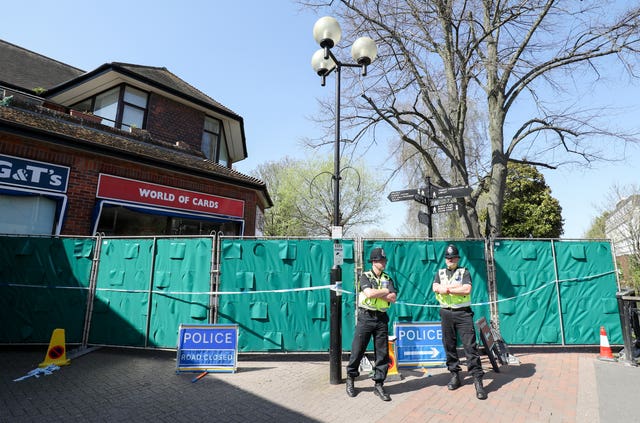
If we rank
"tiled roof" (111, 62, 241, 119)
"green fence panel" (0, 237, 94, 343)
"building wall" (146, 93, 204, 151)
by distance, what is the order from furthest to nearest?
"tiled roof" (111, 62, 241, 119) → "building wall" (146, 93, 204, 151) → "green fence panel" (0, 237, 94, 343)

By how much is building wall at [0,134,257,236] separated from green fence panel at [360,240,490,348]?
23.2ft

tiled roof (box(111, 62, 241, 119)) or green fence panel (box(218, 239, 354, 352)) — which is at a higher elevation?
tiled roof (box(111, 62, 241, 119))

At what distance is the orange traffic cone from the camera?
5.92 m

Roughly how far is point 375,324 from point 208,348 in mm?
2848

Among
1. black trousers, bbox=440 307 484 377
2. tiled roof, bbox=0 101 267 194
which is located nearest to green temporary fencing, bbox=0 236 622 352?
black trousers, bbox=440 307 484 377

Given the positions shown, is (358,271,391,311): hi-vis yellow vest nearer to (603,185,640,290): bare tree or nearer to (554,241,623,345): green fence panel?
(554,241,623,345): green fence panel

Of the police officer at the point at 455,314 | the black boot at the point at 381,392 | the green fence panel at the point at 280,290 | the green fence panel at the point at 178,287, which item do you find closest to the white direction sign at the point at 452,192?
the green fence panel at the point at 280,290

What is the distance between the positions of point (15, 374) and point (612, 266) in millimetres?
10885

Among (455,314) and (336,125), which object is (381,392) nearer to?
(455,314)

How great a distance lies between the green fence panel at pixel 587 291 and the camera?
639 centimetres

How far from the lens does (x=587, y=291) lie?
650 cm

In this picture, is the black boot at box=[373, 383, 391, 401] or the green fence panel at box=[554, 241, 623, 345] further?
the green fence panel at box=[554, 241, 623, 345]

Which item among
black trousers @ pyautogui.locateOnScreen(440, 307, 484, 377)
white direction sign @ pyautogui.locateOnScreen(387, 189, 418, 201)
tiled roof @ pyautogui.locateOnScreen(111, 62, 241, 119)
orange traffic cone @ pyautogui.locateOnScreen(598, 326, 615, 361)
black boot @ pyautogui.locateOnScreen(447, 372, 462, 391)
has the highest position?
tiled roof @ pyautogui.locateOnScreen(111, 62, 241, 119)

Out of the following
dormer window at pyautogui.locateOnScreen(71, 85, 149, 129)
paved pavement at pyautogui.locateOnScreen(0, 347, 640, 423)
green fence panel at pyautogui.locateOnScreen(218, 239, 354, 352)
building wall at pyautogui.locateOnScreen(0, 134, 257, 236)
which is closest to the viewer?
paved pavement at pyautogui.locateOnScreen(0, 347, 640, 423)
